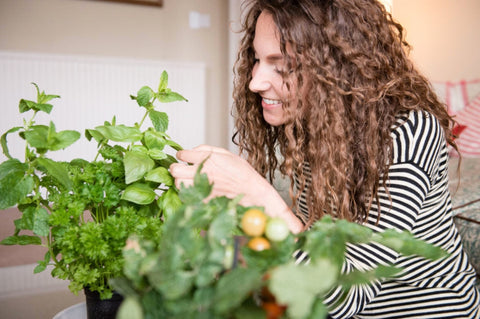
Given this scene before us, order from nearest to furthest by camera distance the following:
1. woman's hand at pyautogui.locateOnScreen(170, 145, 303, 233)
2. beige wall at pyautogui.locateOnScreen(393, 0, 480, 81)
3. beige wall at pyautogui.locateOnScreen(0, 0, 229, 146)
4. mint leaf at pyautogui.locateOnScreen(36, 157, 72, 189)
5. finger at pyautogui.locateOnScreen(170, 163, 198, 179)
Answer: mint leaf at pyautogui.locateOnScreen(36, 157, 72, 189)
finger at pyautogui.locateOnScreen(170, 163, 198, 179)
woman's hand at pyautogui.locateOnScreen(170, 145, 303, 233)
beige wall at pyautogui.locateOnScreen(0, 0, 229, 146)
beige wall at pyautogui.locateOnScreen(393, 0, 480, 81)

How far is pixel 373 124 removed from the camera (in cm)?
91

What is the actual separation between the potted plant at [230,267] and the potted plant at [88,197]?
7.5 inches

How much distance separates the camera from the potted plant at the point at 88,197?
1.83ft

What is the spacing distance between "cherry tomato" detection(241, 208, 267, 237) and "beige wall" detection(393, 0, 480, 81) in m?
3.26

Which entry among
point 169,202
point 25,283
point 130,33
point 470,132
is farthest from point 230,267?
point 130,33

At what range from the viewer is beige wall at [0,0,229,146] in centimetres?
307

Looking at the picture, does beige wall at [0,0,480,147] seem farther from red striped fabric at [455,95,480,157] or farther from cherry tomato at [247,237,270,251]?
cherry tomato at [247,237,270,251]

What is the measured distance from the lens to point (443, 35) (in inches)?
133

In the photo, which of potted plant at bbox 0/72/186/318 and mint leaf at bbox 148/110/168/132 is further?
mint leaf at bbox 148/110/168/132

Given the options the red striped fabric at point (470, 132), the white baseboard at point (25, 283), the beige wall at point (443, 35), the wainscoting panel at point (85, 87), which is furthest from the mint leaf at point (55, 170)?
the beige wall at point (443, 35)

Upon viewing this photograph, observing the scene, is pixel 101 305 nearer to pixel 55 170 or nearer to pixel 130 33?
pixel 55 170

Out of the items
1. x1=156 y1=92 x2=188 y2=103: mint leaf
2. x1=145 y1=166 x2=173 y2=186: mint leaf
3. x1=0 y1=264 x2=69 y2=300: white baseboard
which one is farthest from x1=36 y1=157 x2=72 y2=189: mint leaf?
x1=0 y1=264 x2=69 y2=300: white baseboard

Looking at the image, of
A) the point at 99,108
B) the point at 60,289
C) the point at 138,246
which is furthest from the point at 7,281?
the point at 99,108

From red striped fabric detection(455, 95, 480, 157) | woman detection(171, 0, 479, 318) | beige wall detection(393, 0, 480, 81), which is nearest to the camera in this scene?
woman detection(171, 0, 479, 318)
